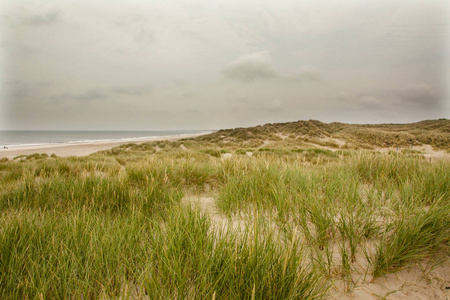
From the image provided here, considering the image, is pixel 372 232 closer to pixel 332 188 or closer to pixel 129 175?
pixel 332 188

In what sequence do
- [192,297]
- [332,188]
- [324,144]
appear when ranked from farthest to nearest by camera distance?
[324,144] → [332,188] → [192,297]

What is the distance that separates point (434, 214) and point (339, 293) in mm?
1151

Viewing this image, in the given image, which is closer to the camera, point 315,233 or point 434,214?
point 434,214

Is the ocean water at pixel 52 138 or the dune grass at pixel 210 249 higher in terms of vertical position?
the ocean water at pixel 52 138

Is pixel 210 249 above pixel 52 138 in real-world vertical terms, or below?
below

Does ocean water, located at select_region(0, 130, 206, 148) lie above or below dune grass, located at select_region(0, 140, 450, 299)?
above

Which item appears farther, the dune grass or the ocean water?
the ocean water

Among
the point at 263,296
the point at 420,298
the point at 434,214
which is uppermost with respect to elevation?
the point at 434,214

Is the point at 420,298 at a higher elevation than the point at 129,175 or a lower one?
lower

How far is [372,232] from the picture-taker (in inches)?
72.2

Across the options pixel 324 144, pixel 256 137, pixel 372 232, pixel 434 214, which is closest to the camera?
pixel 434 214

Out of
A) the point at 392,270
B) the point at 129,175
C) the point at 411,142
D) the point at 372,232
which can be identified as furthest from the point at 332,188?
the point at 411,142

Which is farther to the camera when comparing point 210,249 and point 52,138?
point 52,138

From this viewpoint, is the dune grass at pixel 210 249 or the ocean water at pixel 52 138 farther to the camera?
the ocean water at pixel 52 138
